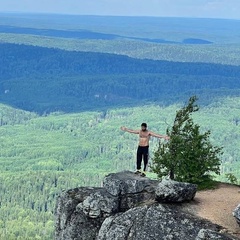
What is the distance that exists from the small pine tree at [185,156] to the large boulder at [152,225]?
7661 millimetres

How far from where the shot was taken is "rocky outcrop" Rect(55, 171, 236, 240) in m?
28.9

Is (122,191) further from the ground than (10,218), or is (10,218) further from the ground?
(122,191)

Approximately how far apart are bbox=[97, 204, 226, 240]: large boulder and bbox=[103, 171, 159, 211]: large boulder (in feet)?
6.64

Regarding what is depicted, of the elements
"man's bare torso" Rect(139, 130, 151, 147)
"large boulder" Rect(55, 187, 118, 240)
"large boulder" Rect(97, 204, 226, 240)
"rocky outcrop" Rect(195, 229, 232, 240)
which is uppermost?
"man's bare torso" Rect(139, 130, 151, 147)

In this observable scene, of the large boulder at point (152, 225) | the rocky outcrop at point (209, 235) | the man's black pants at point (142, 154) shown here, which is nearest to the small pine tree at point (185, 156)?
the man's black pants at point (142, 154)

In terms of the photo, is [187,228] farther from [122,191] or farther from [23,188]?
[23,188]

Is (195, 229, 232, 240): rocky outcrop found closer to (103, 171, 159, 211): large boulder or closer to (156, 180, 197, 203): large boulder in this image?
(156, 180, 197, 203): large boulder

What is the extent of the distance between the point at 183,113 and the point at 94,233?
10.7 meters

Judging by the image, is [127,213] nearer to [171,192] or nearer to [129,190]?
[171,192]

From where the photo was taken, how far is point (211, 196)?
34.0 metres

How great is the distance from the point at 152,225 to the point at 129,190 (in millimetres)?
4194

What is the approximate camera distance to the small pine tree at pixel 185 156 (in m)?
37.8

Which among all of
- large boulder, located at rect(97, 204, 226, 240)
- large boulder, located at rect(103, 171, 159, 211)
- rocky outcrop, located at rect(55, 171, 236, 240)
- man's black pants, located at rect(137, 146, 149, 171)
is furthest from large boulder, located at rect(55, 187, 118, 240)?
man's black pants, located at rect(137, 146, 149, 171)

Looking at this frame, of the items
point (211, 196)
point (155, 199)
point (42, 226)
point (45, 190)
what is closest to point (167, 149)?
point (211, 196)
